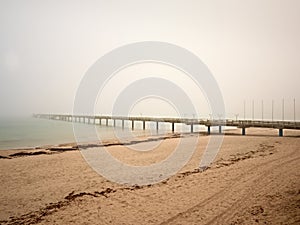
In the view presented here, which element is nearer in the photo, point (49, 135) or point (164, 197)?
point (164, 197)

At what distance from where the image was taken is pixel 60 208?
784 centimetres

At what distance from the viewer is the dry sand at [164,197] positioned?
6.89m

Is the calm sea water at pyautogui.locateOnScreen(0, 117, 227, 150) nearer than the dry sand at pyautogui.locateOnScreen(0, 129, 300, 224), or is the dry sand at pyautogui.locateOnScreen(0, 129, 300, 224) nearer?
the dry sand at pyautogui.locateOnScreen(0, 129, 300, 224)

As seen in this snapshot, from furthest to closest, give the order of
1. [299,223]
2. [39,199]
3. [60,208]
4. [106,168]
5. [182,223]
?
[106,168], [39,199], [60,208], [182,223], [299,223]

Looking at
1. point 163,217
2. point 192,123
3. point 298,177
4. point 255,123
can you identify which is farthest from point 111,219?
point 192,123

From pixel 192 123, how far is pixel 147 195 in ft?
111

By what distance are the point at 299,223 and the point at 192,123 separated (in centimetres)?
3619

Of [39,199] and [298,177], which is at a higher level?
[298,177]

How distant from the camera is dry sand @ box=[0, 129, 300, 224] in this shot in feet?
22.6

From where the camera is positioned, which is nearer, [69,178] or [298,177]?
[298,177]

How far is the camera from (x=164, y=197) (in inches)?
337

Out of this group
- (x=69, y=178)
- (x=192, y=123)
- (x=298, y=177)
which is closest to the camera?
(x=298, y=177)

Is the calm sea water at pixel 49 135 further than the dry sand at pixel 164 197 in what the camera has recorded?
Yes

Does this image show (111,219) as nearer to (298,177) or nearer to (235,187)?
(235,187)
